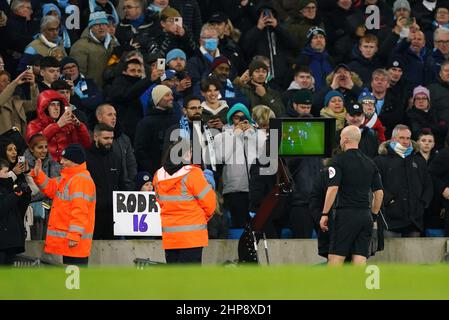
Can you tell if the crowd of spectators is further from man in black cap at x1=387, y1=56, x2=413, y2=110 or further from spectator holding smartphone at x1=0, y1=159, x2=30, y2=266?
spectator holding smartphone at x1=0, y1=159, x2=30, y2=266

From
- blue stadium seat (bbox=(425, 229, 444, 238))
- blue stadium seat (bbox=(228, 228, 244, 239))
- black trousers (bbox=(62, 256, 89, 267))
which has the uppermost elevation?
blue stadium seat (bbox=(228, 228, 244, 239))

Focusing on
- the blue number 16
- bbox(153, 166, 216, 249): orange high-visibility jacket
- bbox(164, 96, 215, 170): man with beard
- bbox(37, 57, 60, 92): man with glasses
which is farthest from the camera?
bbox(37, 57, 60, 92): man with glasses

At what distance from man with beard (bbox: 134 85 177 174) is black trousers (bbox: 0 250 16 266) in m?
2.70

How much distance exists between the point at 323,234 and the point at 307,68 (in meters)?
4.37

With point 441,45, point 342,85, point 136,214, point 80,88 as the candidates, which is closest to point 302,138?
point 136,214

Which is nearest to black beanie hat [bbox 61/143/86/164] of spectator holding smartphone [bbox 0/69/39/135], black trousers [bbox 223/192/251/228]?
spectator holding smartphone [bbox 0/69/39/135]

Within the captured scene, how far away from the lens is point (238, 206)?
20.2 m

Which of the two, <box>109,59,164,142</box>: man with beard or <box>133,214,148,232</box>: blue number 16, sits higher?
<box>109,59,164,142</box>: man with beard

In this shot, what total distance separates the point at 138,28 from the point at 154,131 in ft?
9.28

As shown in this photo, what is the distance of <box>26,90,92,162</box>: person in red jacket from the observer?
64.5 feet

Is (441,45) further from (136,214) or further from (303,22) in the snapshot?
(136,214)
